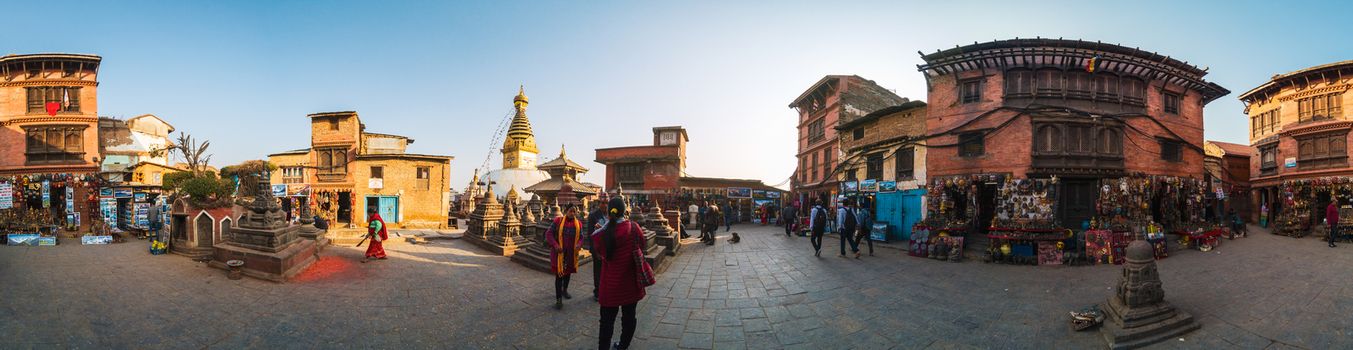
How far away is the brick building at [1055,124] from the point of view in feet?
44.9

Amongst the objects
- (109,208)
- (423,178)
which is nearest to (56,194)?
(109,208)

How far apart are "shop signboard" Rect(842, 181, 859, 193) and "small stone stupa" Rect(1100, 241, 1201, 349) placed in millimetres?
13271

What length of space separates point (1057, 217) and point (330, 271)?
18955 mm

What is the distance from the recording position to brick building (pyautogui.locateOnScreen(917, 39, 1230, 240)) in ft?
44.9

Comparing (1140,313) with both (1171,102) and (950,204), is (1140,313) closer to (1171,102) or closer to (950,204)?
(950,204)

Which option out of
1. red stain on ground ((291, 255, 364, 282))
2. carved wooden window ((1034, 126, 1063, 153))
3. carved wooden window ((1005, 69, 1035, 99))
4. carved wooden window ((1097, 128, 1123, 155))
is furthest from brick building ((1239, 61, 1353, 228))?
red stain on ground ((291, 255, 364, 282))

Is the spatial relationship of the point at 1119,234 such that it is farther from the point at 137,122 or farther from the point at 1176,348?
the point at 137,122

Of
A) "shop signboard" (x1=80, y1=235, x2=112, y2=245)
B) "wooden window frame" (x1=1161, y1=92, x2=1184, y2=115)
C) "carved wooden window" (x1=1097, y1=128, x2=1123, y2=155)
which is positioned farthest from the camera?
"wooden window frame" (x1=1161, y1=92, x2=1184, y2=115)

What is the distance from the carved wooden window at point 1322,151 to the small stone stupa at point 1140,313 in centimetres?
2365

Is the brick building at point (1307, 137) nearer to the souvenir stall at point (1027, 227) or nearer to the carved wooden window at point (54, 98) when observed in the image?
the souvenir stall at point (1027, 227)

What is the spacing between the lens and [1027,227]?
11406 mm

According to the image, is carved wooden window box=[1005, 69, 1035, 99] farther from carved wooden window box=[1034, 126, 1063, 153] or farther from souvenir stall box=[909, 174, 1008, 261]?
souvenir stall box=[909, 174, 1008, 261]

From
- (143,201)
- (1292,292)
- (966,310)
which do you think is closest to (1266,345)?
(966,310)

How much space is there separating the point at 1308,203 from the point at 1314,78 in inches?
208
